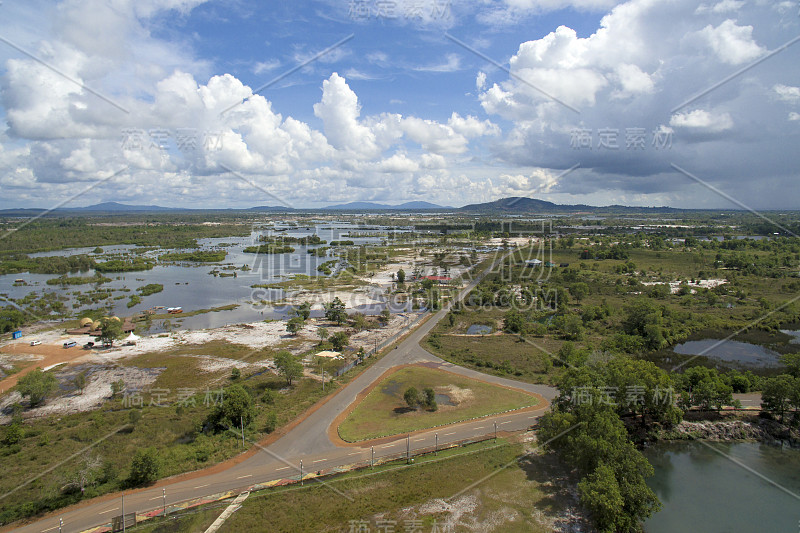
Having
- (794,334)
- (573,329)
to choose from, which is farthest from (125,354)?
(794,334)

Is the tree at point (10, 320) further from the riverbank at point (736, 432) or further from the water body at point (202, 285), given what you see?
the riverbank at point (736, 432)

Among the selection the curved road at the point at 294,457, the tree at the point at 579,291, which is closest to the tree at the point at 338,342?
the curved road at the point at 294,457

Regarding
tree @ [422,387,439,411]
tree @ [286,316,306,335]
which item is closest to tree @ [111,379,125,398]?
tree @ [286,316,306,335]

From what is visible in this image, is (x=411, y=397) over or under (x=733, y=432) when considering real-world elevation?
over

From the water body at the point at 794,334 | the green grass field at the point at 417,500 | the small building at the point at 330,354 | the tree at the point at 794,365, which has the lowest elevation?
the green grass field at the point at 417,500

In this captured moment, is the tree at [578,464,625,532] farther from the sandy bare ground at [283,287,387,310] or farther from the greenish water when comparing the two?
the sandy bare ground at [283,287,387,310]

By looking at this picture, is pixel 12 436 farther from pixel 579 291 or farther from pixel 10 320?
pixel 579 291
